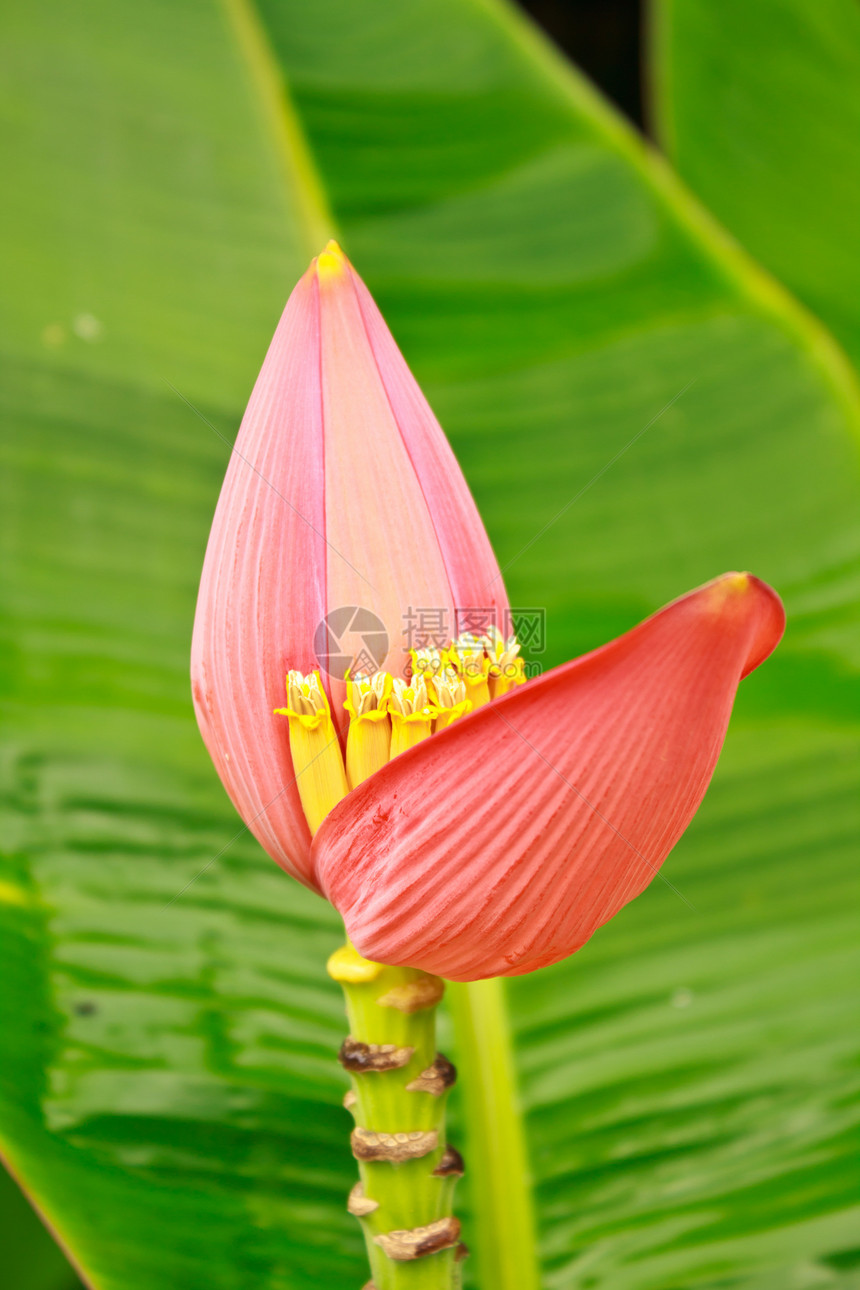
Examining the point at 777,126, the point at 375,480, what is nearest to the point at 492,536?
the point at 375,480

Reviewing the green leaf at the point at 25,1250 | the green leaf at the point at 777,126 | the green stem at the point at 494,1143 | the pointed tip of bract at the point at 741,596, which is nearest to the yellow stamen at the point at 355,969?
the pointed tip of bract at the point at 741,596

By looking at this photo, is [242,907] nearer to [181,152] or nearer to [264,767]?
[264,767]

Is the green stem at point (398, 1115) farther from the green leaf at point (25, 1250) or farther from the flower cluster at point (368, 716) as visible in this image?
the green leaf at point (25, 1250)

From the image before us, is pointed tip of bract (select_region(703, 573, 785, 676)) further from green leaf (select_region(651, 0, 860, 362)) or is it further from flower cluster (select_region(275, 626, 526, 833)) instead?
green leaf (select_region(651, 0, 860, 362))

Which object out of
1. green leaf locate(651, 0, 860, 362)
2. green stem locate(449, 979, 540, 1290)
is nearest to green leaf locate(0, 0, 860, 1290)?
green stem locate(449, 979, 540, 1290)

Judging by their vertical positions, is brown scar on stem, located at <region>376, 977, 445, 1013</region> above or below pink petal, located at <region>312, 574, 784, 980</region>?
below
